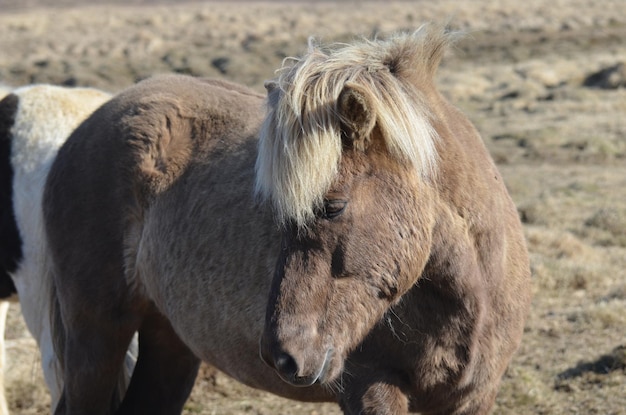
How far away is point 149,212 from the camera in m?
4.11

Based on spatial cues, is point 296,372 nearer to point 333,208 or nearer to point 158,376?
point 333,208

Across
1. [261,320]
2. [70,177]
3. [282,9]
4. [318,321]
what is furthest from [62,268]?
[282,9]

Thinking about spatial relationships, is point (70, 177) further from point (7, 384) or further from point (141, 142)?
point (7, 384)

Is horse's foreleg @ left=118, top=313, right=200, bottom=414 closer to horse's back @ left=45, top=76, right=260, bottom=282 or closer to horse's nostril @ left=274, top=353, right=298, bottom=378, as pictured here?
horse's back @ left=45, top=76, right=260, bottom=282

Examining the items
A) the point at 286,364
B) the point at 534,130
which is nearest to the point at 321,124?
the point at 286,364

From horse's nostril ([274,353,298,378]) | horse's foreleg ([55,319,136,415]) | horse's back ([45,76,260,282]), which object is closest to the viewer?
horse's nostril ([274,353,298,378])

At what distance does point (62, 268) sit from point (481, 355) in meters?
2.15

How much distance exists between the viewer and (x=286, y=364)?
2838mm

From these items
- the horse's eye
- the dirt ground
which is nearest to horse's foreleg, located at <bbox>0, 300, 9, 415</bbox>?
the dirt ground

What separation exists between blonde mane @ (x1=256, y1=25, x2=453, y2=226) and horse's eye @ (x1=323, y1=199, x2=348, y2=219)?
0.13 ft

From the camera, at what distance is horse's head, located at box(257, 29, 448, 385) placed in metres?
2.88

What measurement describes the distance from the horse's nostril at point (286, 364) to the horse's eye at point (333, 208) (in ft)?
1.60

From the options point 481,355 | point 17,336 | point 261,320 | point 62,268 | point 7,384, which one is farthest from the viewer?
point 17,336

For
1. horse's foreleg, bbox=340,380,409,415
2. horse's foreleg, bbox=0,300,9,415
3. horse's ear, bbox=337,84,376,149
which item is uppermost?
horse's ear, bbox=337,84,376,149
